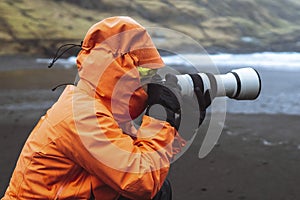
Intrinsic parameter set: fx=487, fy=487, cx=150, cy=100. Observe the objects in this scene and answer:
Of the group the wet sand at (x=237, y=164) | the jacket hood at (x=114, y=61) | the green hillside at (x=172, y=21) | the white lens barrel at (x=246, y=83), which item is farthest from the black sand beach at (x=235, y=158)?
the green hillside at (x=172, y=21)

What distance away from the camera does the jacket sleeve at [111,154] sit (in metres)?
1.81

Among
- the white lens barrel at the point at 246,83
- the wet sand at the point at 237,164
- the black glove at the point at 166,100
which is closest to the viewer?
the black glove at the point at 166,100

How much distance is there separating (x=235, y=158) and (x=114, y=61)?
2.87 meters

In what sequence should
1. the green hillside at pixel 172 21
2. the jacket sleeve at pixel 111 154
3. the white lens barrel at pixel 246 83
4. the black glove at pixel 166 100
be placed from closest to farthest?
the jacket sleeve at pixel 111 154 → the black glove at pixel 166 100 → the white lens barrel at pixel 246 83 → the green hillside at pixel 172 21

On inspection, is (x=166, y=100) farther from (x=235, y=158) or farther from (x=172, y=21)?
(x=172, y=21)

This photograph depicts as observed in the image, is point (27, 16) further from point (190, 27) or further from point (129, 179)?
point (129, 179)

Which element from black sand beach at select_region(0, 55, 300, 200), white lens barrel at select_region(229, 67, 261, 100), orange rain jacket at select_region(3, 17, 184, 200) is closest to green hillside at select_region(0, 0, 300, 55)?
black sand beach at select_region(0, 55, 300, 200)

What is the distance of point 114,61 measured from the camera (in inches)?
73.2

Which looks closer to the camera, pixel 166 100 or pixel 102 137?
pixel 102 137

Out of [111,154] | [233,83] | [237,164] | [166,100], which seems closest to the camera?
[111,154]

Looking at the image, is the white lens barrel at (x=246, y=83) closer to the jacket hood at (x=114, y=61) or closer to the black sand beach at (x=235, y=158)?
the jacket hood at (x=114, y=61)

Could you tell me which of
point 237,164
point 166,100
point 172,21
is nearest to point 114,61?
point 166,100

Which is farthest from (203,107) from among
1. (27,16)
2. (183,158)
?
(27,16)

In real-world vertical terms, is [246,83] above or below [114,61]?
below
